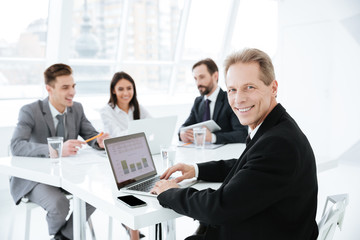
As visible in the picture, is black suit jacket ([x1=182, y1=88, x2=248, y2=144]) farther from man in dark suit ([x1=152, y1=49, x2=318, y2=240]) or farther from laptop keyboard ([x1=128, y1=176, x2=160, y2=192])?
man in dark suit ([x1=152, y1=49, x2=318, y2=240])

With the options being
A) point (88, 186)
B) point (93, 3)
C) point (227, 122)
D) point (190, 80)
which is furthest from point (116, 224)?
point (190, 80)

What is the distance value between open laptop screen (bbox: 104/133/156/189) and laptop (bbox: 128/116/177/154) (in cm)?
45

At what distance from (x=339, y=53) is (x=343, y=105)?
77cm

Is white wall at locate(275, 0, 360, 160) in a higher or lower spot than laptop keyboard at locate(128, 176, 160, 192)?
higher

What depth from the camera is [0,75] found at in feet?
15.5

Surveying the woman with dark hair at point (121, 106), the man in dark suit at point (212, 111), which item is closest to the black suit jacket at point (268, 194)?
the man in dark suit at point (212, 111)

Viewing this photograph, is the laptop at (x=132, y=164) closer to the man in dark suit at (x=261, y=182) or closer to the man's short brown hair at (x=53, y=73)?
the man in dark suit at (x=261, y=182)

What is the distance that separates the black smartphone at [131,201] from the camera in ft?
4.58

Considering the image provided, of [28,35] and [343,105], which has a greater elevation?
[28,35]

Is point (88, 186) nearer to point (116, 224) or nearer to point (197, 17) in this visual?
point (116, 224)

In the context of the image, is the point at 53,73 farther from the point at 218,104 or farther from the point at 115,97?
the point at 218,104

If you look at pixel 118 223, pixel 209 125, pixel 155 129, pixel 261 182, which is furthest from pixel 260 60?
pixel 118 223

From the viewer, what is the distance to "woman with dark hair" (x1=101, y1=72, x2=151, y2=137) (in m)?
3.18

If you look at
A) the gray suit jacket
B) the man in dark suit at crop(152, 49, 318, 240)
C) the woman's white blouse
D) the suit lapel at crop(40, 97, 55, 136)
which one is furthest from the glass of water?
the man in dark suit at crop(152, 49, 318, 240)
